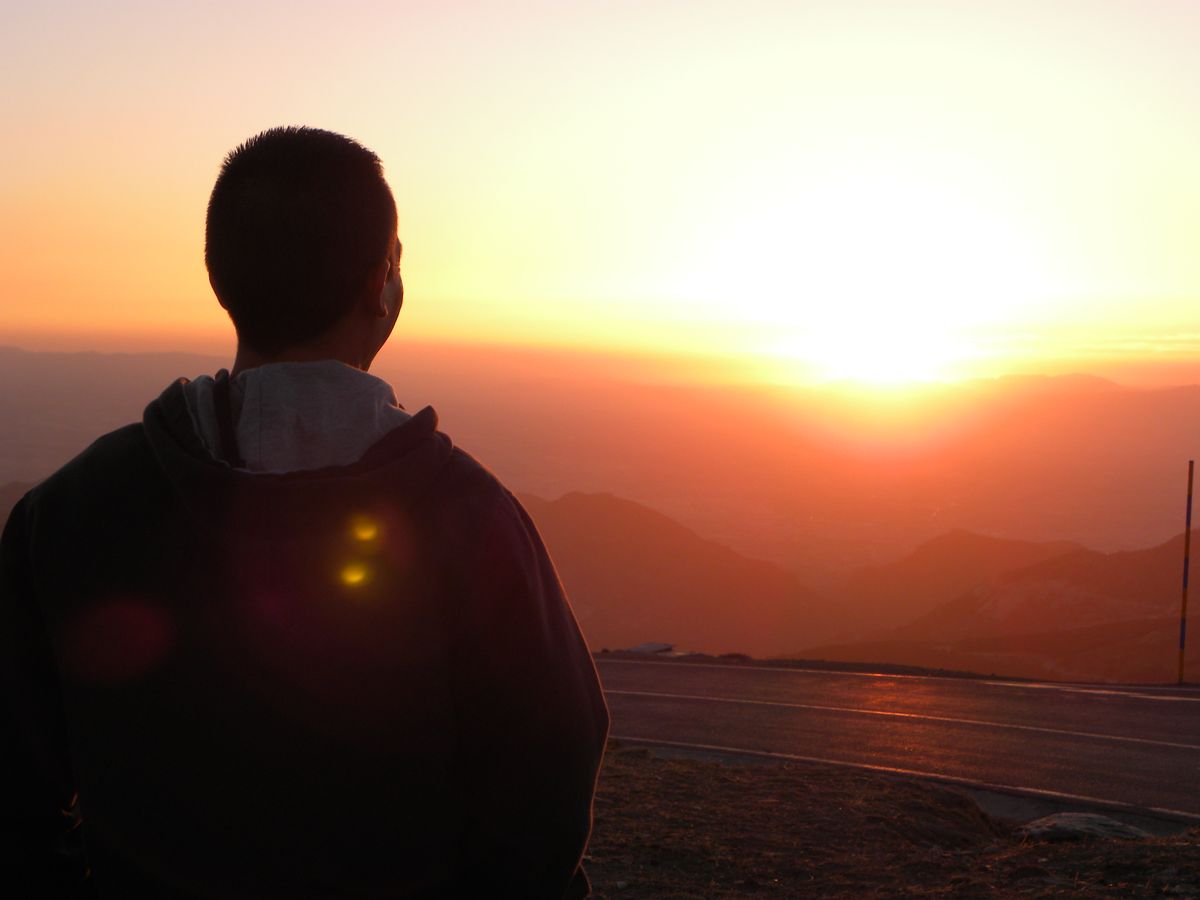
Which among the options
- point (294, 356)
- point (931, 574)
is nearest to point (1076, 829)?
point (294, 356)

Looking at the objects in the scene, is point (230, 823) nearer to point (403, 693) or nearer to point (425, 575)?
point (403, 693)

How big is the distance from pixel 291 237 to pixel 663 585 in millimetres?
99733

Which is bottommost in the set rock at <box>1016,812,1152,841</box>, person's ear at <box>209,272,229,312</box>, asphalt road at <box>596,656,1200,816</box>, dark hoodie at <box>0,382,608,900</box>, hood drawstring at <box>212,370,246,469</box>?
asphalt road at <box>596,656,1200,816</box>

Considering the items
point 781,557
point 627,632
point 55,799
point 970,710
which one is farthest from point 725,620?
point 55,799

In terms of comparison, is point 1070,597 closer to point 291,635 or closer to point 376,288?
point 376,288

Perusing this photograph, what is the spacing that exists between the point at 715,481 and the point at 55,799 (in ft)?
459

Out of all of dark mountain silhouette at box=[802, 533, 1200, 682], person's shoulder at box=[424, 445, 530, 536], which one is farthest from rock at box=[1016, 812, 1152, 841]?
dark mountain silhouette at box=[802, 533, 1200, 682]

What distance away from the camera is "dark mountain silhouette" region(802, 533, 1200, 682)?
2859 centimetres

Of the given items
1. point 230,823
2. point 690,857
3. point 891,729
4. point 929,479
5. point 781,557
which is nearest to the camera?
point 230,823

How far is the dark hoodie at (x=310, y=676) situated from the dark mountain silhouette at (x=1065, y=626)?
24.5m

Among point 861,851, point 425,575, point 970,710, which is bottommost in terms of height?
point 970,710

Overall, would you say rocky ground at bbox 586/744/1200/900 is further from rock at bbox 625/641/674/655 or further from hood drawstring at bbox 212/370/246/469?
rock at bbox 625/641/674/655

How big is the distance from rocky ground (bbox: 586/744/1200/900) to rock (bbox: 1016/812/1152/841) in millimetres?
96

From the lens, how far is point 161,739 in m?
1.45
